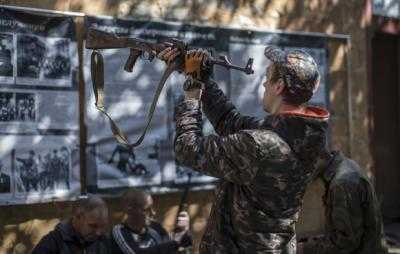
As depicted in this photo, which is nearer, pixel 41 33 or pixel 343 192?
pixel 343 192

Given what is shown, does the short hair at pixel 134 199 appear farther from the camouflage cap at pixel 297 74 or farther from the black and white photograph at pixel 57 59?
the camouflage cap at pixel 297 74

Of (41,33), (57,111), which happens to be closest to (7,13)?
(41,33)

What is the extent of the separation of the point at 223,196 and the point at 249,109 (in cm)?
337

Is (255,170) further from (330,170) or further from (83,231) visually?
(83,231)

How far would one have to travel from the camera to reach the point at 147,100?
18.7ft

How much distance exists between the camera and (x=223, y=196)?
3.12m

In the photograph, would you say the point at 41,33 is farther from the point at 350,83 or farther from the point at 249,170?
the point at 350,83

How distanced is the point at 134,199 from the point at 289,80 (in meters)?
2.30

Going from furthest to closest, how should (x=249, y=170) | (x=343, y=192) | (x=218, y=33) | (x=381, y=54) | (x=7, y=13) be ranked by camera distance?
(x=381, y=54), (x=218, y=33), (x=7, y=13), (x=343, y=192), (x=249, y=170)

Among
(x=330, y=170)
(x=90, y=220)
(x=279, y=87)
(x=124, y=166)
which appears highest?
(x=279, y=87)

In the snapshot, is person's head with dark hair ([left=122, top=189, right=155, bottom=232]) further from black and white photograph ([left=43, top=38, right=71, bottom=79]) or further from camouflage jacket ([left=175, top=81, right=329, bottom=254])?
camouflage jacket ([left=175, top=81, right=329, bottom=254])

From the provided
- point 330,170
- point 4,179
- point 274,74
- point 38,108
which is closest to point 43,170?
point 4,179

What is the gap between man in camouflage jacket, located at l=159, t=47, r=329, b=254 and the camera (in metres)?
2.95

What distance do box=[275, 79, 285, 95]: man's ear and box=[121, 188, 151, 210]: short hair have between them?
218 cm
